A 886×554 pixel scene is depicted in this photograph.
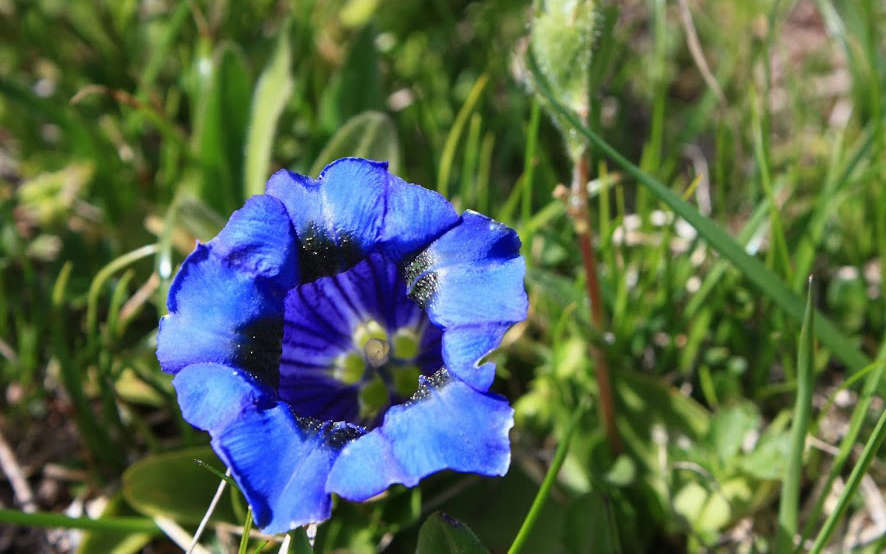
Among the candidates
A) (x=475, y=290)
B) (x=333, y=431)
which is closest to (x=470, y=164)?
(x=475, y=290)

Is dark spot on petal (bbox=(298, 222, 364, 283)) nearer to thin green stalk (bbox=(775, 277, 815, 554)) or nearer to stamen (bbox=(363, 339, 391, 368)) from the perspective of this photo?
stamen (bbox=(363, 339, 391, 368))

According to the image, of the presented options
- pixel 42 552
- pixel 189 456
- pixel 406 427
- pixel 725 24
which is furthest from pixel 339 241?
pixel 725 24

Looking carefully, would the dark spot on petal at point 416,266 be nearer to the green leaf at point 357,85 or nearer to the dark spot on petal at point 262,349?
the dark spot on petal at point 262,349

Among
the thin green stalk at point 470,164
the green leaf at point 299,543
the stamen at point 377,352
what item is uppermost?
the thin green stalk at point 470,164

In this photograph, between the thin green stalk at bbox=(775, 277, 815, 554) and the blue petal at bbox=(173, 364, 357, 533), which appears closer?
the blue petal at bbox=(173, 364, 357, 533)

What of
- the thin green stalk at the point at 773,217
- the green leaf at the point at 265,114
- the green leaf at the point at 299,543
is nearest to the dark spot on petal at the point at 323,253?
the green leaf at the point at 299,543

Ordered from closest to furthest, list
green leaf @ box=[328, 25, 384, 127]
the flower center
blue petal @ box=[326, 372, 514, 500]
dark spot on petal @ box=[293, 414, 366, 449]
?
blue petal @ box=[326, 372, 514, 500] → dark spot on petal @ box=[293, 414, 366, 449] → the flower center → green leaf @ box=[328, 25, 384, 127]

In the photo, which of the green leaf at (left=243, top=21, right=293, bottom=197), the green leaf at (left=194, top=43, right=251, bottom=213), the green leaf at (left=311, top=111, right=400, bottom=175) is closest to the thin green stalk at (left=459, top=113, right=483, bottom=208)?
the green leaf at (left=311, top=111, right=400, bottom=175)
